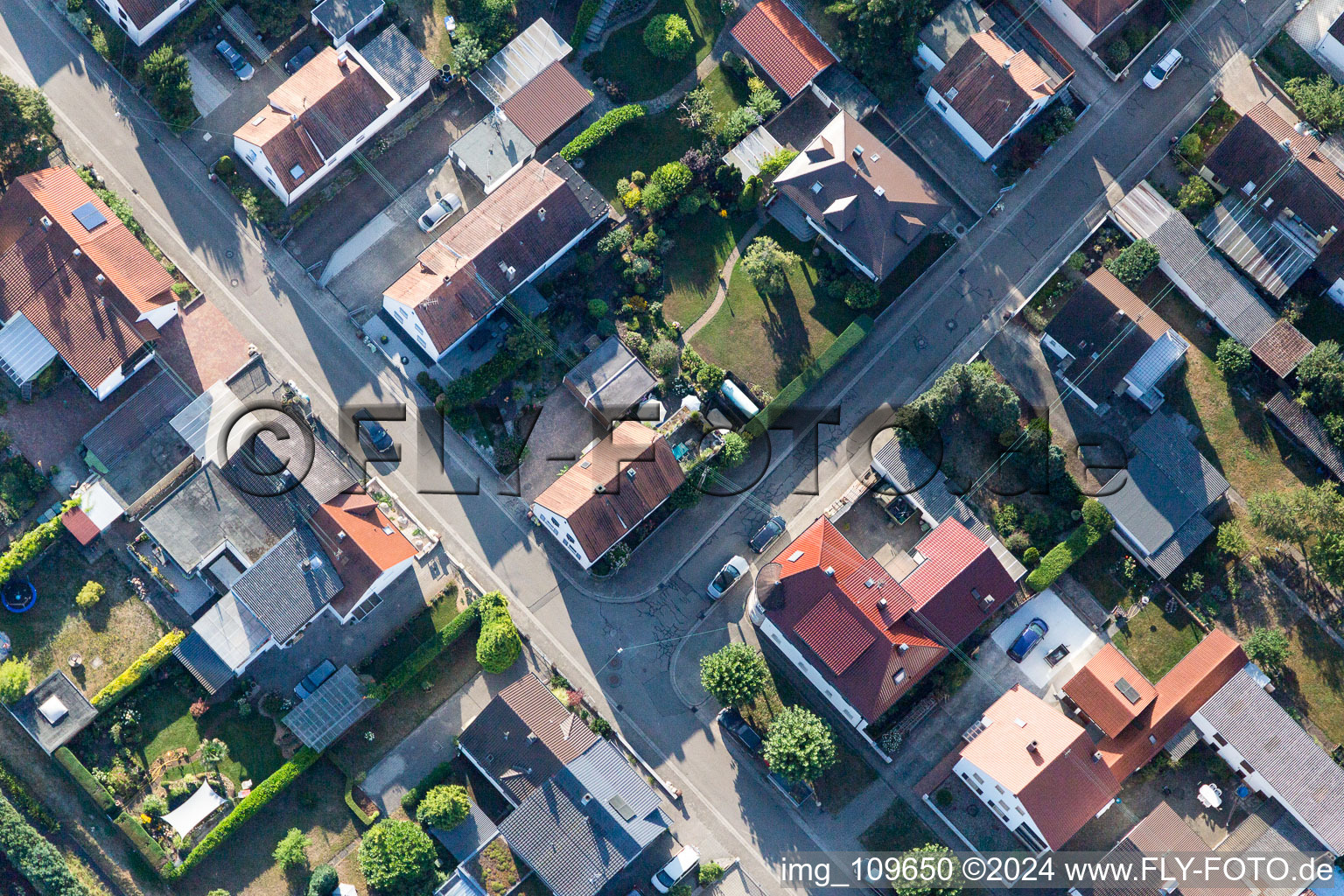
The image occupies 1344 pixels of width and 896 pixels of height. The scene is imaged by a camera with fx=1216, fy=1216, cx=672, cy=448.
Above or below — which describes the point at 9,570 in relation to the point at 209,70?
below

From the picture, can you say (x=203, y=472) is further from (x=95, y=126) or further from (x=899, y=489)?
(x=899, y=489)

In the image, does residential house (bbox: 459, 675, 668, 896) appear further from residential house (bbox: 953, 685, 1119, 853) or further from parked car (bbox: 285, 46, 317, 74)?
parked car (bbox: 285, 46, 317, 74)

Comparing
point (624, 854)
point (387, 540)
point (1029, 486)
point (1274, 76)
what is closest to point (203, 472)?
point (387, 540)

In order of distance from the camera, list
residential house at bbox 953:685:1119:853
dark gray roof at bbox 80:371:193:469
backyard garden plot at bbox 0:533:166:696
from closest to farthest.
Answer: residential house at bbox 953:685:1119:853
backyard garden plot at bbox 0:533:166:696
dark gray roof at bbox 80:371:193:469

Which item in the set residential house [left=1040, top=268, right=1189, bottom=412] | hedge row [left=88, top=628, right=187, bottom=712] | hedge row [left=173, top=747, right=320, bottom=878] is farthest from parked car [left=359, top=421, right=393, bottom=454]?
residential house [left=1040, top=268, right=1189, bottom=412]

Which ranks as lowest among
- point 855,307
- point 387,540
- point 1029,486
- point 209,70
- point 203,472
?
point 1029,486

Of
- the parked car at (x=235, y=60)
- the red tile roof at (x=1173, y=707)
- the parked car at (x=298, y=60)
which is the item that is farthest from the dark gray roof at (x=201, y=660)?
the red tile roof at (x=1173, y=707)

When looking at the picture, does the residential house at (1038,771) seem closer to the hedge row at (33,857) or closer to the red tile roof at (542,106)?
the red tile roof at (542,106)
